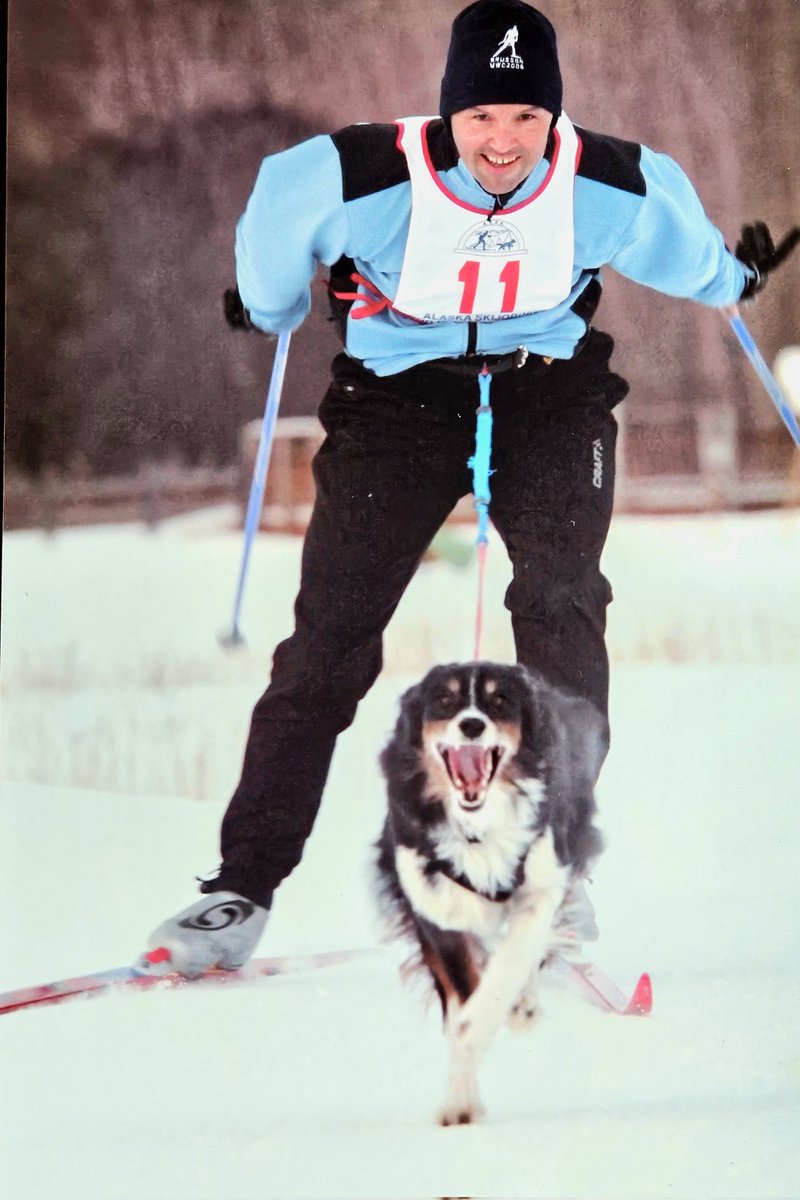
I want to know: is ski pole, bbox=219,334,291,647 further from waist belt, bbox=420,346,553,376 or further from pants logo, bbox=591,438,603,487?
pants logo, bbox=591,438,603,487

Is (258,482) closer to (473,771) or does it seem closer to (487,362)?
(487,362)

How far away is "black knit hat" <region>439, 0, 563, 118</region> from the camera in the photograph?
173 centimetres

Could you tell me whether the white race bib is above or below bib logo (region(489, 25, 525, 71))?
below

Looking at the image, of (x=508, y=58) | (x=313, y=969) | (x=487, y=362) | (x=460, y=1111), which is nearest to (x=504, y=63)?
(x=508, y=58)

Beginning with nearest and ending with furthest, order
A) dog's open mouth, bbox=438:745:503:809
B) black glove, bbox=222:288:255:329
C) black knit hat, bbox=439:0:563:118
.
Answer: black knit hat, bbox=439:0:563:118, dog's open mouth, bbox=438:745:503:809, black glove, bbox=222:288:255:329

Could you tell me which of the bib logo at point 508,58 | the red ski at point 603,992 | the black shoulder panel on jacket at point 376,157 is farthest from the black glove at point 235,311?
the red ski at point 603,992

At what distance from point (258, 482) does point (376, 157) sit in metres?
0.54

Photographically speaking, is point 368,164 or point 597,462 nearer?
point 368,164

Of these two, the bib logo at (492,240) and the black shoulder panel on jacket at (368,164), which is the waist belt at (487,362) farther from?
the black shoulder panel on jacket at (368,164)

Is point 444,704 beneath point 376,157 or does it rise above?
beneath

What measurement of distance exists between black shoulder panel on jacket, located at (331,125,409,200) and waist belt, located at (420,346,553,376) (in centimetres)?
27

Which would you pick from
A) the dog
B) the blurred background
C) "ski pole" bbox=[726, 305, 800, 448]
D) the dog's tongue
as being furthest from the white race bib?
the dog's tongue

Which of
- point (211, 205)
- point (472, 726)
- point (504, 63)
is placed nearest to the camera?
point (504, 63)

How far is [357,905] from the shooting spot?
190 centimetres
